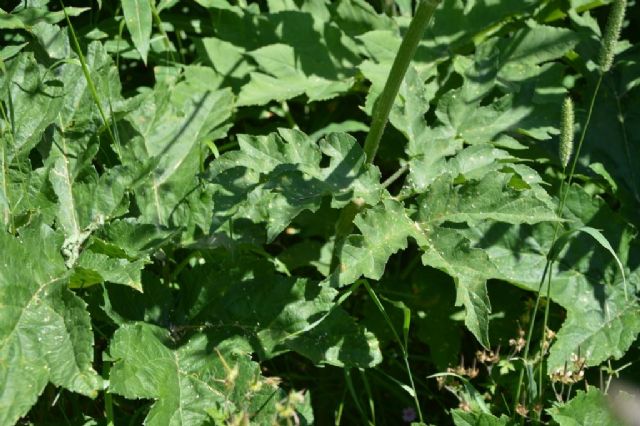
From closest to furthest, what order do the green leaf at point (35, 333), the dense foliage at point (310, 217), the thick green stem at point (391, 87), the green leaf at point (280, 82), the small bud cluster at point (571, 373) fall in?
1. the green leaf at point (35, 333)
2. the thick green stem at point (391, 87)
3. the dense foliage at point (310, 217)
4. the small bud cluster at point (571, 373)
5. the green leaf at point (280, 82)

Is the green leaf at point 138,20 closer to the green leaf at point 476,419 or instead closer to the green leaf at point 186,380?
the green leaf at point 186,380

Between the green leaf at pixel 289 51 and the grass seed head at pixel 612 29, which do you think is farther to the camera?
the green leaf at pixel 289 51

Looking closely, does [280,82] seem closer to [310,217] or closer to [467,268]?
[310,217]

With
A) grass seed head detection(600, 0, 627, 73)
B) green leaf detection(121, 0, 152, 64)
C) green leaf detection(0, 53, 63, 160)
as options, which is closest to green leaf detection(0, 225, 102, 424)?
green leaf detection(0, 53, 63, 160)

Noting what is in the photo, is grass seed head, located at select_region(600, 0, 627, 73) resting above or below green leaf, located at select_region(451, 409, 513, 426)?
above

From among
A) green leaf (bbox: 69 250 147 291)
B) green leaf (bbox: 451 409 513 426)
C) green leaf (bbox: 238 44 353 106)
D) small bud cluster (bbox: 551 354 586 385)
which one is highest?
green leaf (bbox: 238 44 353 106)

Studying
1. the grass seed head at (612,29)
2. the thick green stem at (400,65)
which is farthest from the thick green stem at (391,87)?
the grass seed head at (612,29)

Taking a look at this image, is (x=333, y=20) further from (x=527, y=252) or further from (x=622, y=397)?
(x=622, y=397)

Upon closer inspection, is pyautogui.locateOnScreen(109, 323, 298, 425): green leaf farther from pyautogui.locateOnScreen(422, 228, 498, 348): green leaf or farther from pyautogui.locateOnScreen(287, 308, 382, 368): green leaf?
pyautogui.locateOnScreen(422, 228, 498, 348): green leaf

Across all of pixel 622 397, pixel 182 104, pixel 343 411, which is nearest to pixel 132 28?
pixel 182 104
